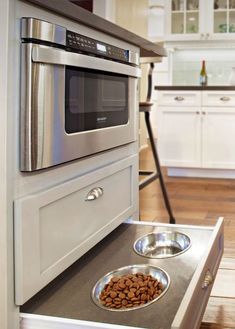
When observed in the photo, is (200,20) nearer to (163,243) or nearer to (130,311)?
(163,243)

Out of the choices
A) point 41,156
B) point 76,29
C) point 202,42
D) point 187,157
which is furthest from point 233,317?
point 202,42

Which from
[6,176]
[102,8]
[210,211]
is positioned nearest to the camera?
[6,176]

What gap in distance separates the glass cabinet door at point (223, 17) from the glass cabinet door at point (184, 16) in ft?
0.73

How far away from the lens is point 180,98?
459 cm

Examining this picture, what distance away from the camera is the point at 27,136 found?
993 mm

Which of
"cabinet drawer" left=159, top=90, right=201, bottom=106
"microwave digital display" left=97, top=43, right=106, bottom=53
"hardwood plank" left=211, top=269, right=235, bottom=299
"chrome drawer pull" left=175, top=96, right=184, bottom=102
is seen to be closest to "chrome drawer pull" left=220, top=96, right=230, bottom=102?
"cabinet drawer" left=159, top=90, right=201, bottom=106

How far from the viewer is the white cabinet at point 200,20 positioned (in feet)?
17.9

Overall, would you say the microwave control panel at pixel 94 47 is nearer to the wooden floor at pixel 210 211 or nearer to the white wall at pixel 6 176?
the white wall at pixel 6 176

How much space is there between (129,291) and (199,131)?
3.53 metres

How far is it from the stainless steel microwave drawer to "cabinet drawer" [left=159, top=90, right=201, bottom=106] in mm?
3075

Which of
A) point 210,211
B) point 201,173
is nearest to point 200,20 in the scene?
point 201,173

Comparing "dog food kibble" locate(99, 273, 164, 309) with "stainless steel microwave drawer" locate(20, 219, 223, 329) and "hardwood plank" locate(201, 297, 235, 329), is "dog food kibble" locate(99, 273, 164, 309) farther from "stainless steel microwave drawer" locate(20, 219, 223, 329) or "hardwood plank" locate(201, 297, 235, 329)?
"hardwood plank" locate(201, 297, 235, 329)

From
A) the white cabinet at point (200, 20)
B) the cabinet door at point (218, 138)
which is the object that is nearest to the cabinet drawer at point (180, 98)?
the cabinet door at point (218, 138)

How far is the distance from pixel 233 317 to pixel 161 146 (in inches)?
124
